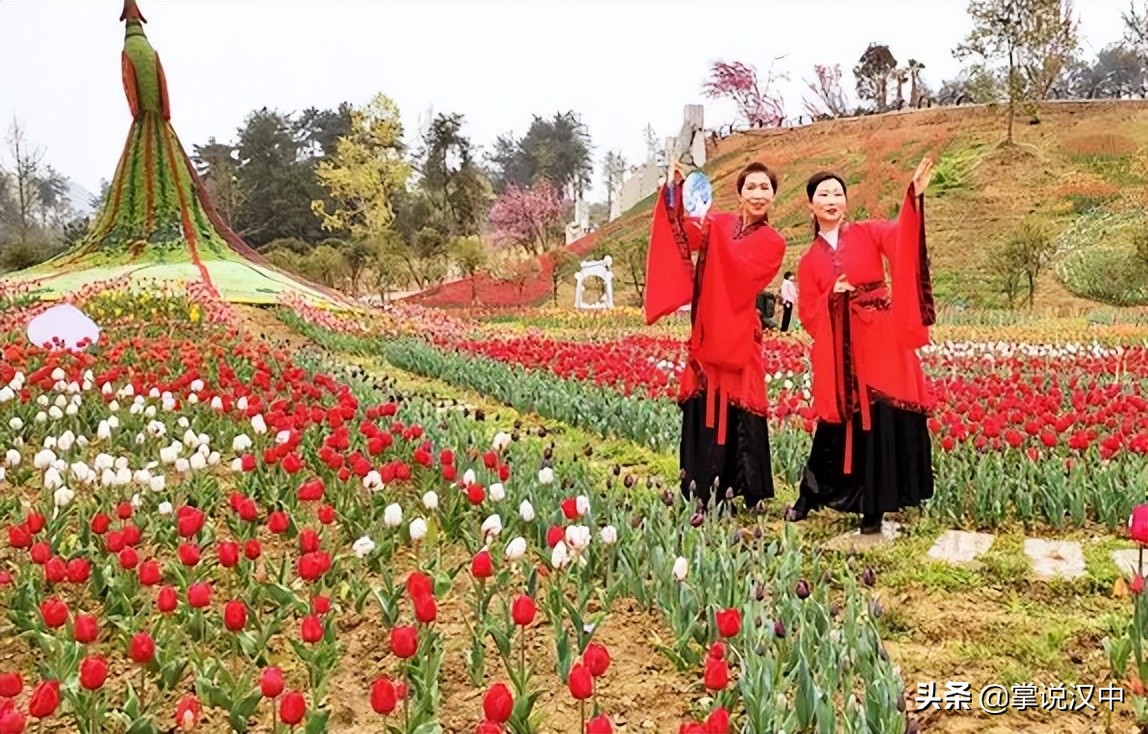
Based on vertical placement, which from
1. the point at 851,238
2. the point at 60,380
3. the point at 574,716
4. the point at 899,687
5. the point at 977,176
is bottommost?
the point at 574,716

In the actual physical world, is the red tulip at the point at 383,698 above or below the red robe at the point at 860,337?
below

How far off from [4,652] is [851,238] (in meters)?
3.82

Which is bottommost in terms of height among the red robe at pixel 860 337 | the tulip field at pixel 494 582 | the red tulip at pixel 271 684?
the tulip field at pixel 494 582

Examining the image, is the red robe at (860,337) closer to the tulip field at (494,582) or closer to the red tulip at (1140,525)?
the tulip field at (494,582)

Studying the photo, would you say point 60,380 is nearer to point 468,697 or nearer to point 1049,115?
point 468,697

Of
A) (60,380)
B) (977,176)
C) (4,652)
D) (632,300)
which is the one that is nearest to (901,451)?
(4,652)

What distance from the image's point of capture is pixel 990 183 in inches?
1314

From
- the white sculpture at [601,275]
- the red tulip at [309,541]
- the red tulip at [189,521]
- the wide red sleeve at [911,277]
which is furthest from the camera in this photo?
the white sculpture at [601,275]

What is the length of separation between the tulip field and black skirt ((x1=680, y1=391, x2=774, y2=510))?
26cm

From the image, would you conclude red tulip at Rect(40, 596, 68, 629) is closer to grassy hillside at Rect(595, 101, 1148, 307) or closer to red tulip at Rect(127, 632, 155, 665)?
red tulip at Rect(127, 632, 155, 665)

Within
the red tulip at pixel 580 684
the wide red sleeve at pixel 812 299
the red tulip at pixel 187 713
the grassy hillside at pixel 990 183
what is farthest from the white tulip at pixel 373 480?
the grassy hillside at pixel 990 183

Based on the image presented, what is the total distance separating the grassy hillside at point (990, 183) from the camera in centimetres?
2589

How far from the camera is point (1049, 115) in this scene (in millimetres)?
37938

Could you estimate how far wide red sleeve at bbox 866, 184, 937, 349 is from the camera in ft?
13.9
